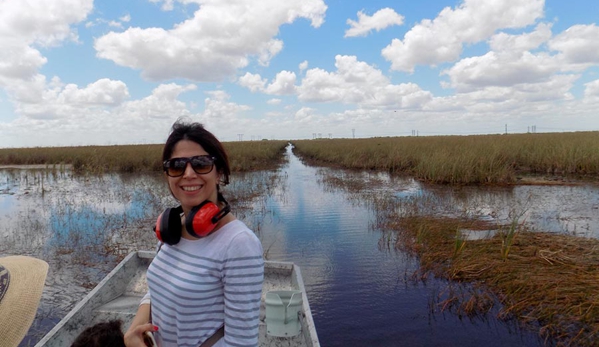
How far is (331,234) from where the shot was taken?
28.3ft

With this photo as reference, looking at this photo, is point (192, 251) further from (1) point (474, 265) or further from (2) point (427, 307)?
(1) point (474, 265)

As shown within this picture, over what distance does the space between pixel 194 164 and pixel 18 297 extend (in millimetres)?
1075

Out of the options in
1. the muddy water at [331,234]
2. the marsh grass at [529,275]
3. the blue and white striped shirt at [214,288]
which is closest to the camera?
the blue and white striped shirt at [214,288]

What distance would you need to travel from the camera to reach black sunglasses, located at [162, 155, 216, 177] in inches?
66.4

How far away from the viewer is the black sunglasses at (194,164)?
169cm

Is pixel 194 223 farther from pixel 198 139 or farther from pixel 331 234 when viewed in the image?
pixel 331 234

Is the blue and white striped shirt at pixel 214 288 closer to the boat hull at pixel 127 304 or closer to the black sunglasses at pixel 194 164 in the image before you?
the black sunglasses at pixel 194 164

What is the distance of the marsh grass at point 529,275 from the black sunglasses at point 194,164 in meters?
4.11

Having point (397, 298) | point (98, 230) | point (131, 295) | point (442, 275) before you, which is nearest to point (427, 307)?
point (397, 298)

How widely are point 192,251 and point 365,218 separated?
848 centimetres

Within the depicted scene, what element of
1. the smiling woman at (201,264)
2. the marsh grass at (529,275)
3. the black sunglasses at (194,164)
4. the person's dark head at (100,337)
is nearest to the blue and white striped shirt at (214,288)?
the smiling woman at (201,264)

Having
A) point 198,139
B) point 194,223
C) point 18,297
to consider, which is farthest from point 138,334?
point 198,139

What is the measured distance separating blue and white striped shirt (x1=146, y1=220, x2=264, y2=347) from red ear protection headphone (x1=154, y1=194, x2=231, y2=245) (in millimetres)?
47

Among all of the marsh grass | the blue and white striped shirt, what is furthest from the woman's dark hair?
the marsh grass
